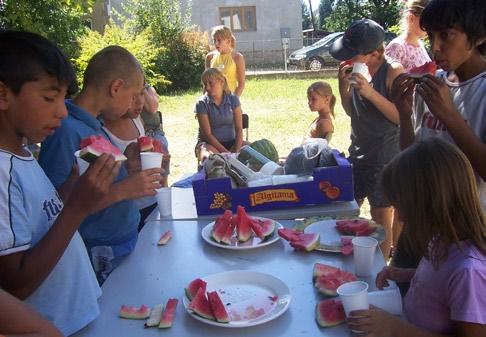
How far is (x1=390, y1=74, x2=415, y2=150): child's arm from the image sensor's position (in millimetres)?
2463

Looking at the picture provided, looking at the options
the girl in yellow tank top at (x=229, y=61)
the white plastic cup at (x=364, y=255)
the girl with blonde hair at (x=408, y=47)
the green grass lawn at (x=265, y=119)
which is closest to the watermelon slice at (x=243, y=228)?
the white plastic cup at (x=364, y=255)

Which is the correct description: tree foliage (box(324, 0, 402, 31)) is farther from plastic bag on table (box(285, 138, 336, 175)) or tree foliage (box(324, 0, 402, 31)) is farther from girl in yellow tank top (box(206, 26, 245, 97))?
plastic bag on table (box(285, 138, 336, 175))

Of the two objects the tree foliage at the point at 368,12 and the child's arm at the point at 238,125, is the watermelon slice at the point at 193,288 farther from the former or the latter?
the tree foliage at the point at 368,12

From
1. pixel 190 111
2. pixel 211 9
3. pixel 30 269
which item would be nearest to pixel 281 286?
pixel 30 269

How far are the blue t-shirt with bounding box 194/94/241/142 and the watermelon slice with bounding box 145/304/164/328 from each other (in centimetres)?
383

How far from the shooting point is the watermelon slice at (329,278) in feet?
5.67

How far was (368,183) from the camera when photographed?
3.53 m

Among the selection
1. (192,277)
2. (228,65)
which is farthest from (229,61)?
(192,277)

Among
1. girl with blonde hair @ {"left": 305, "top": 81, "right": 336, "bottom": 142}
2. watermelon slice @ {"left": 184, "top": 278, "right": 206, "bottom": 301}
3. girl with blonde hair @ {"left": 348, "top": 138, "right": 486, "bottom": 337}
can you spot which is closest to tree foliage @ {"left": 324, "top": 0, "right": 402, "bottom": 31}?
girl with blonde hair @ {"left": 305, "top": 81, "right": 336, "bottom": 142}

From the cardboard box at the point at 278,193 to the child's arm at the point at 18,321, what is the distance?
1.47 metres

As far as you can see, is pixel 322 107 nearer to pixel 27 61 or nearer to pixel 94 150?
pixel 94 150

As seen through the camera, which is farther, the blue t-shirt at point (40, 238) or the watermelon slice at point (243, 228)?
the watermelon slice at point (243, 228)

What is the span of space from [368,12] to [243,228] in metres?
30.1

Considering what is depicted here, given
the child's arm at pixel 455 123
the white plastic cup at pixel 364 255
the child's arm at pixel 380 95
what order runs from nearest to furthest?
the white plastic cup at pixel 364 255
the child's arm at pixel 455 123
the child's arm at pixel 380 95
